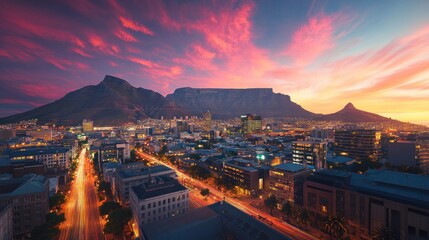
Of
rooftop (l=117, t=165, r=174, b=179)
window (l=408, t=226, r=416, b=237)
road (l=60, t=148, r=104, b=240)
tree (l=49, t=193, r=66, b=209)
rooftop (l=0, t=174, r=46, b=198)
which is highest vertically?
rooftop (l=0, t=174, r=46, b=198)

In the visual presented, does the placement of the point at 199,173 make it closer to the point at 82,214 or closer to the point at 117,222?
the point at 82,214

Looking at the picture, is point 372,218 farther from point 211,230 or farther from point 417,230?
point 211,230

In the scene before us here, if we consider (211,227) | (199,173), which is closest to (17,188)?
(211,227)

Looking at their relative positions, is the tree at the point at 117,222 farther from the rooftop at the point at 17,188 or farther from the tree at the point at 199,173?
the tree at the point at 199,173

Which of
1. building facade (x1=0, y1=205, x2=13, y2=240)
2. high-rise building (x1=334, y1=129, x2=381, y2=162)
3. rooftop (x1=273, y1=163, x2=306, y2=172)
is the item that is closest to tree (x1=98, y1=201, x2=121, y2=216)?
building facade (x1=0, y1=205, x2=13, y2=240)

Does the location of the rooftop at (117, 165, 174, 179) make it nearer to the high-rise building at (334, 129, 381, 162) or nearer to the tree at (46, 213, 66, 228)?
the tree at (46, 213, 66, 228)

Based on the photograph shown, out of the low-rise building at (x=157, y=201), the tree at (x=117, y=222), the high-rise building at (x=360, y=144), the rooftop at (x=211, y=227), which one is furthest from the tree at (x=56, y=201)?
the high-rise building at (x=360, y=144)
